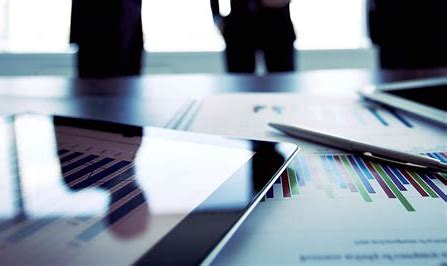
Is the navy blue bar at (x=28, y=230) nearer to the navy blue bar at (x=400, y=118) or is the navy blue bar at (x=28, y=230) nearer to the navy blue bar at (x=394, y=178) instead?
the navy blue bar at (x=394, y=178)

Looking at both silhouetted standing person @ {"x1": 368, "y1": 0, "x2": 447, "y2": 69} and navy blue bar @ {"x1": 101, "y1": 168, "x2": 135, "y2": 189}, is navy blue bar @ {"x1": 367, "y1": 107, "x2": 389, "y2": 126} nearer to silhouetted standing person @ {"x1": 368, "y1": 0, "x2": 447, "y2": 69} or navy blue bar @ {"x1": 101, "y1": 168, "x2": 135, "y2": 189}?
navy blue bar @ {"x1": 101, "y1": 168, "x2": 135, "y2": 189}

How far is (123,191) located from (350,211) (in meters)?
0.14

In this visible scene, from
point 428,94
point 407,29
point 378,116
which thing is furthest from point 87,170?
point 407,29

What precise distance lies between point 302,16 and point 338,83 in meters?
1.05

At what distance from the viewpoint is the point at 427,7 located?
4.65 feet

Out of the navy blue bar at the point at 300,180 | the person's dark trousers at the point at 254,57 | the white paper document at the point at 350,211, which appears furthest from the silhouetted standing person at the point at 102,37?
the navy blue bar at the point at 300,180

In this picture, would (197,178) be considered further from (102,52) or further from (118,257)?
(102,52)

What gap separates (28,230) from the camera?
0.21 meters

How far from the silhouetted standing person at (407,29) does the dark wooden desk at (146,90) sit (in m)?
0.49

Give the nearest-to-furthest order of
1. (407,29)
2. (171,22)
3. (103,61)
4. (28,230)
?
(28,230)
(103,61)
(407,29)
(171,22)

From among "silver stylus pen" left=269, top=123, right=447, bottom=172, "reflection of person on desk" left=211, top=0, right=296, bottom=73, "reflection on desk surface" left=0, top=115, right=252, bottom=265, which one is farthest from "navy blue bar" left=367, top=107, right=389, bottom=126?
"reflection of person on desk" left=211, top=0, right=296, bottom=73

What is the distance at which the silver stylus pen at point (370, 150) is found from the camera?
1.07ft

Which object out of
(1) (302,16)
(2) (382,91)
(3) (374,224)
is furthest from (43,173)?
(1) (302,16)

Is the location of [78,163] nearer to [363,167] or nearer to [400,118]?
[363,167]
